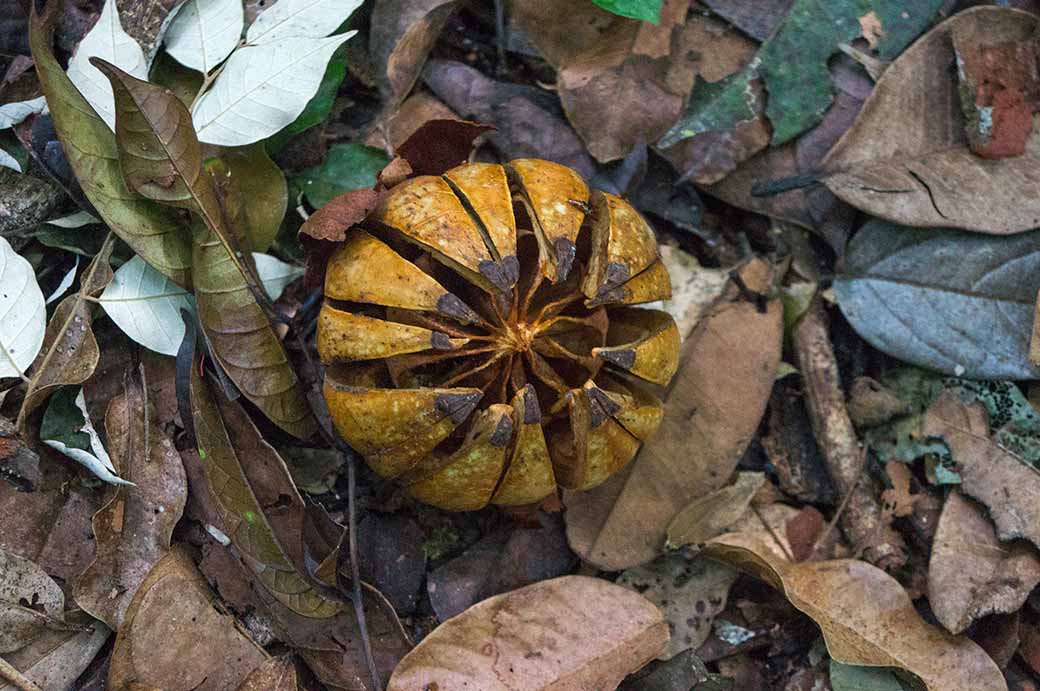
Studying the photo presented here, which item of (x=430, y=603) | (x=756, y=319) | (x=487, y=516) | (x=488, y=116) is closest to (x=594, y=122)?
(x=488, y=116)

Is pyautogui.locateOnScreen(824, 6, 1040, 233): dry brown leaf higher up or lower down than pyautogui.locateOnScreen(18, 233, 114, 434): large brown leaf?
higher up

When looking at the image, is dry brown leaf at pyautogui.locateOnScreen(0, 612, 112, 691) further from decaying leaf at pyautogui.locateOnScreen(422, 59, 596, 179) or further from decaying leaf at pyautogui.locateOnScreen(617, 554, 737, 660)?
decaying leaf at pyautogui.locateOnScreen(422, 59, 596, 179)

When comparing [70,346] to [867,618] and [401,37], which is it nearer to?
[401,37]

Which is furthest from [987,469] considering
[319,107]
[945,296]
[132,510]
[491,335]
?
[132,510]

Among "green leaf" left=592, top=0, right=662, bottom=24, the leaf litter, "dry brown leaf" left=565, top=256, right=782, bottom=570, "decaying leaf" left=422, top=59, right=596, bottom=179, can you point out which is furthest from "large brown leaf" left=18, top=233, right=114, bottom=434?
"green leaf" left=592, top=0, right=662, bottom=24

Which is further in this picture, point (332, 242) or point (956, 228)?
point (956, 228)

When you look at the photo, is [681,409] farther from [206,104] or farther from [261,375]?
[206,104]
